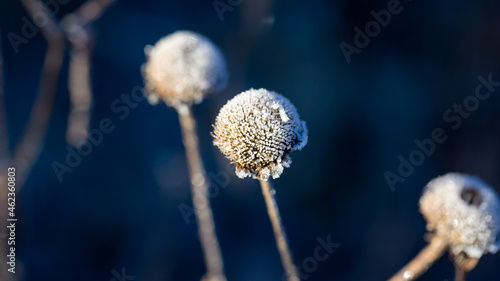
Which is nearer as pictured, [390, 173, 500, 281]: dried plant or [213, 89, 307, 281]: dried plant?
[213, 89, 307, 281]: dried plant

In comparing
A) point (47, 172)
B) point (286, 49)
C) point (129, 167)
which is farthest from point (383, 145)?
point (47, 172)

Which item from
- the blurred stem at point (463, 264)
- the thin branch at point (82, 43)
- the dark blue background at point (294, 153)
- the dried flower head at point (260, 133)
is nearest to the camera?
the dried flower head at point (260, 133)

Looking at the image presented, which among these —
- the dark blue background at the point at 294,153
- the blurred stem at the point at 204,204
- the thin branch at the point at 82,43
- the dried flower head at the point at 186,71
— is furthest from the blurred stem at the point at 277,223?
the dark blue background at the point at 294,153

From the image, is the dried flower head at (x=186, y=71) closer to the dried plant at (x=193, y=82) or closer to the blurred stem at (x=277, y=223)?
the dried plant at (x=193, y=82)

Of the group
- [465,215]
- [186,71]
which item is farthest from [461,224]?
[186,71]

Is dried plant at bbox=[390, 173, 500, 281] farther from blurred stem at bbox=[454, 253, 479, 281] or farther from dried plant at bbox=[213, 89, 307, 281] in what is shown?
dried plant at bbox=[213, 89, 307, 281]

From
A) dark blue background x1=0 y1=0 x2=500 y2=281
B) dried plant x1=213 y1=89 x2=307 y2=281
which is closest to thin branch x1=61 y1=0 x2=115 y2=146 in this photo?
dried plant x1=213 y1=89 x2=307 y2=281
